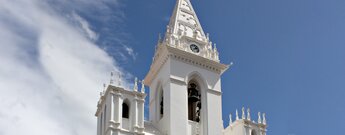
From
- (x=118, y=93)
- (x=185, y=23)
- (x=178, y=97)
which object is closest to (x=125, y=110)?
(x=118, y=93)

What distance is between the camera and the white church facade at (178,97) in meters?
42.4

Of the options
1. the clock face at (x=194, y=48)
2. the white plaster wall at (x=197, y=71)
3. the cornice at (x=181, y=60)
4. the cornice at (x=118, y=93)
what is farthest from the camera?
the clock face at (x=194, y=48)

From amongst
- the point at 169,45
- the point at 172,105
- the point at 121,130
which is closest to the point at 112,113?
the point at 121,130

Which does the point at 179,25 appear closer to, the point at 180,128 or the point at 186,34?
the point at 186,34

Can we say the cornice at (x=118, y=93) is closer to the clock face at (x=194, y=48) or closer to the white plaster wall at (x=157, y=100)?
the white plaster wall at (x=157, y=100)

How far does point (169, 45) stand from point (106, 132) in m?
9.06

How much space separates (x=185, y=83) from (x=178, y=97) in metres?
1.45

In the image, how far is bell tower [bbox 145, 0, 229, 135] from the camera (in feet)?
147

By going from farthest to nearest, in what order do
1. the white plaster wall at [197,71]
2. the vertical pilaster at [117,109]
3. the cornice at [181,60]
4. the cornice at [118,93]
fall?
the cornice at [181,60] → the white plaster wall at [197,71] → the cornice at [118,93] → the vertical pilaster at [117,109]

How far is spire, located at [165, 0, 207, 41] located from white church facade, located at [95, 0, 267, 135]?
0.27ft

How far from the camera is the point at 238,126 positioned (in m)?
46.7

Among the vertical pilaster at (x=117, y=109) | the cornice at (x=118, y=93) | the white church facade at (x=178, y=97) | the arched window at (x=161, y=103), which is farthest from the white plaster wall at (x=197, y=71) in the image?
the vertical pilaster at (x=117, y=109)

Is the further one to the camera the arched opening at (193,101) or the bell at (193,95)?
the bell at (193,95)

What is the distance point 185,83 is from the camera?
46094 millimetres
